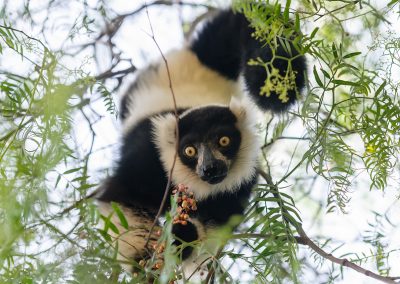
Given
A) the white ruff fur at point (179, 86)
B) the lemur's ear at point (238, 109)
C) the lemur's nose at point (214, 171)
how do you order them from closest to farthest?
the lemur's nose at point (214, 171), the lemur's ear at point (238, 109), the white ruff fur at point (179, 86)

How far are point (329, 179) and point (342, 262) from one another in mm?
243

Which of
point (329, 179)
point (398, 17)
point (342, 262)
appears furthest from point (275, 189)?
point (398, 17)

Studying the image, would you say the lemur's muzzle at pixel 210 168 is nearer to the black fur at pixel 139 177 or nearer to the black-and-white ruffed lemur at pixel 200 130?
the black-and-white ruffed lemur at pixel 200 130

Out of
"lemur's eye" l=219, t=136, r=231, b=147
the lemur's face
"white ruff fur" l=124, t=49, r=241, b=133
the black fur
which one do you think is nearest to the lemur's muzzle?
the lemur's face

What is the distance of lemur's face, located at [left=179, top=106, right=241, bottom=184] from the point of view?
2.73m

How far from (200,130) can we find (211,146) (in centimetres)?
9

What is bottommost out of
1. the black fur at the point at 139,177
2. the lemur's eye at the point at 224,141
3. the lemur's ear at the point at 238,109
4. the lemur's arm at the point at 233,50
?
the black fur at the point at 139,177

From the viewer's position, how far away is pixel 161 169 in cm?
289

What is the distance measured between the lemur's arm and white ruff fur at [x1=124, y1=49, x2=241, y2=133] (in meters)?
0.05

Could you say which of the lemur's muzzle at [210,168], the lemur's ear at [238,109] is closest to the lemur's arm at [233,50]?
the lemur's ear at [238,109]

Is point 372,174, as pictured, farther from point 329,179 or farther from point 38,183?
point 38,183

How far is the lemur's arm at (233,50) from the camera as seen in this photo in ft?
8.90

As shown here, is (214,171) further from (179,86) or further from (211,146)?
(179,86)

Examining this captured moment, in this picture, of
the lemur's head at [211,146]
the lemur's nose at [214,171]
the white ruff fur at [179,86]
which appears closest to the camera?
the lemur's nose at [214,171]
